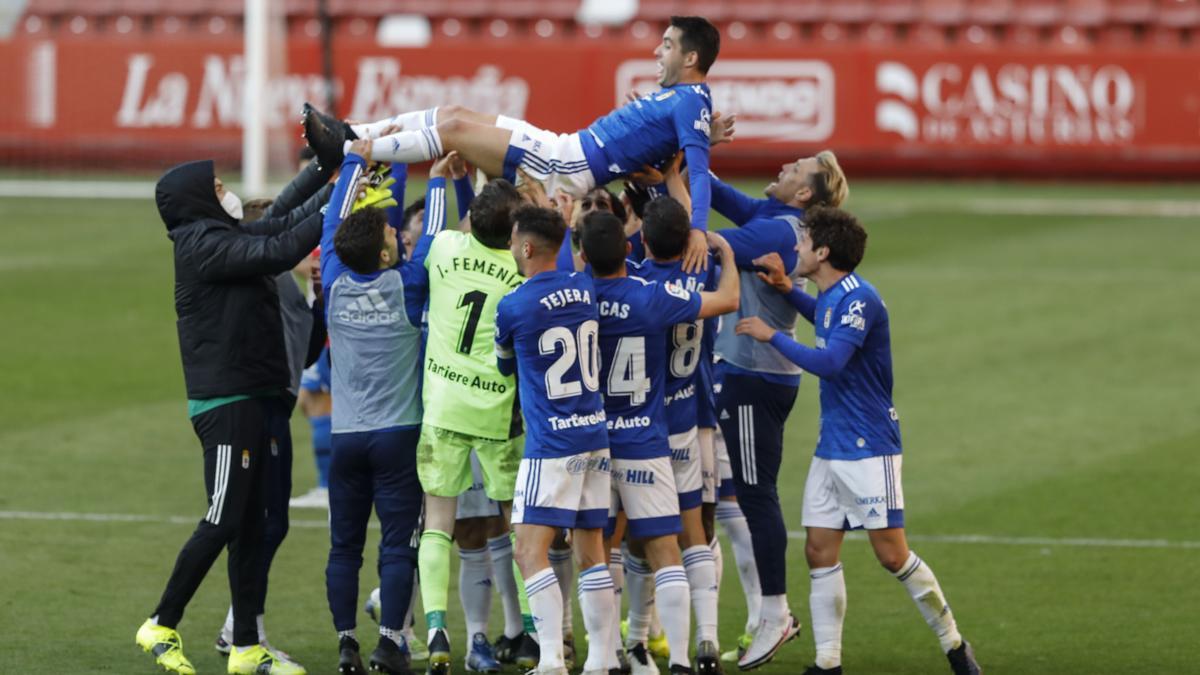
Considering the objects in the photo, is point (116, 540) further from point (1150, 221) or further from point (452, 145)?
point (1150, 221)

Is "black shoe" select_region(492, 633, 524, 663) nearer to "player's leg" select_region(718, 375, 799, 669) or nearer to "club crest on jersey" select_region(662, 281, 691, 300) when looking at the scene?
"player's leg" select_region(718, 375, 799, 669)

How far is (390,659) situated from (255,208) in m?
2.62

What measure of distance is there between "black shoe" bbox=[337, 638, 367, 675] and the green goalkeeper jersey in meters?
0.98

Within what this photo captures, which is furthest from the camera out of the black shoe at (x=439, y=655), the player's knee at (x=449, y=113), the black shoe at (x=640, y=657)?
the player's knee at (x=449, y=113)

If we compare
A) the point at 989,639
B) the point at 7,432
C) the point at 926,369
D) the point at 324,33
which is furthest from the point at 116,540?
the point at 324,33

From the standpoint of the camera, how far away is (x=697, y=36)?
28.8 ft

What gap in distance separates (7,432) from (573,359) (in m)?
7.29

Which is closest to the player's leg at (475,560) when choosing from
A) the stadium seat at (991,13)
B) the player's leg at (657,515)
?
the player's leg at (657,515)

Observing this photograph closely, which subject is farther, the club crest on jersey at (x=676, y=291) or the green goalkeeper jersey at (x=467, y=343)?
the green goalkeeper jersey at (x=467, y=343)

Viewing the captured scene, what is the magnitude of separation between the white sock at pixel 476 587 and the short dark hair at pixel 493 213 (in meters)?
1.45

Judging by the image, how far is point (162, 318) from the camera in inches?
728

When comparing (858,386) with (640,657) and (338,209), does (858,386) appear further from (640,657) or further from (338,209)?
(338,209)

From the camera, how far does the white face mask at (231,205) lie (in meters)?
8.49

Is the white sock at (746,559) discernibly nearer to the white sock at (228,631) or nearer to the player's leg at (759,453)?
the player's leg at (759,453)
